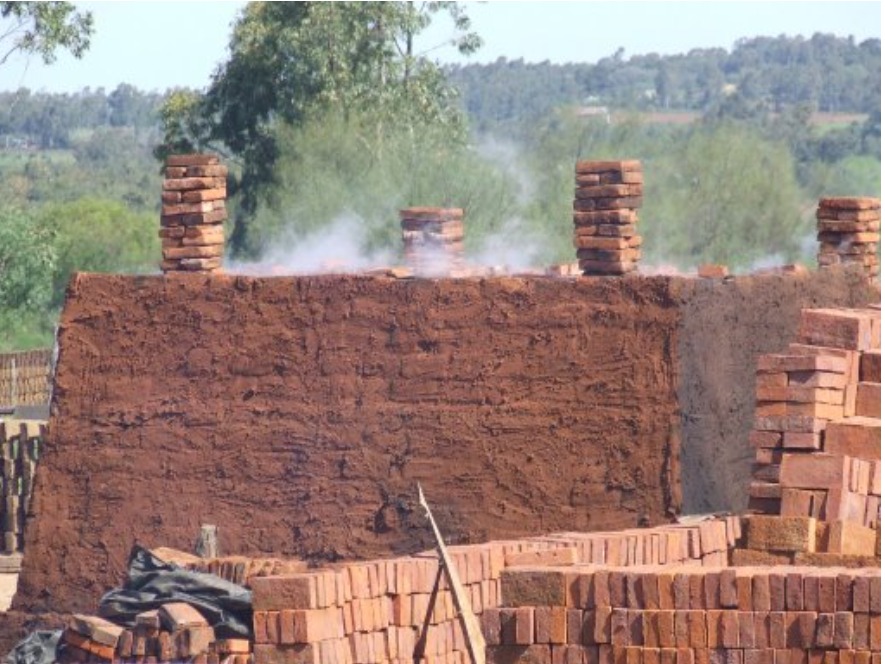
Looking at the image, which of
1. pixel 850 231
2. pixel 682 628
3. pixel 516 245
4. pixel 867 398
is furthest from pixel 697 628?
pixel 516 245

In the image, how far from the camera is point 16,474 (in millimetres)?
22031

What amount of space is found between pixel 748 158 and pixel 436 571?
119 ft

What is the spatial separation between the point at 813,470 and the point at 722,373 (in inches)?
95.4

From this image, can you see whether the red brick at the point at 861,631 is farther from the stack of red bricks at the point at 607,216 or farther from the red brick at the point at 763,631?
the stack of red bricks at the point at 607,216

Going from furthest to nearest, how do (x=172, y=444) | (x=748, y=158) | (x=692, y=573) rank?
(x=748, y=158) → (x=172, y=444) → (x=692, y=573)

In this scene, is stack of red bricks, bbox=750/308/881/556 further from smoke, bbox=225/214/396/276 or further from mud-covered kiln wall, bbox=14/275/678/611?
smoke, bbox=225/214/396/276

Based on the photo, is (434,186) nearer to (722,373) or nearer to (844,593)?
(722,373)

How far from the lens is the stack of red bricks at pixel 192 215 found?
43.0 ft

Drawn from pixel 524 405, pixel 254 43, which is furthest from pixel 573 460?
pixel 254 43

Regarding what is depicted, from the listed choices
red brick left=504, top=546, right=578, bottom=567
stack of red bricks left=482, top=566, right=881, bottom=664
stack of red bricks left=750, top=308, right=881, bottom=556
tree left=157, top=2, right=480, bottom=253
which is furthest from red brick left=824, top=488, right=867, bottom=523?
tree left=157, top=2, right=480, bottom=253

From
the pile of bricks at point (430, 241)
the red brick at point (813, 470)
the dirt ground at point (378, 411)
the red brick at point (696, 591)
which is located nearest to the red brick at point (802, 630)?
the red brick at point (696, 591)

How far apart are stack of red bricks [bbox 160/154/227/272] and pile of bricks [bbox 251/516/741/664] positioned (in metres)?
4.14

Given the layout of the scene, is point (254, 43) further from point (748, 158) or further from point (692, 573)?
point (692, 573)

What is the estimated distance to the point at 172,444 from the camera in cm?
1276
